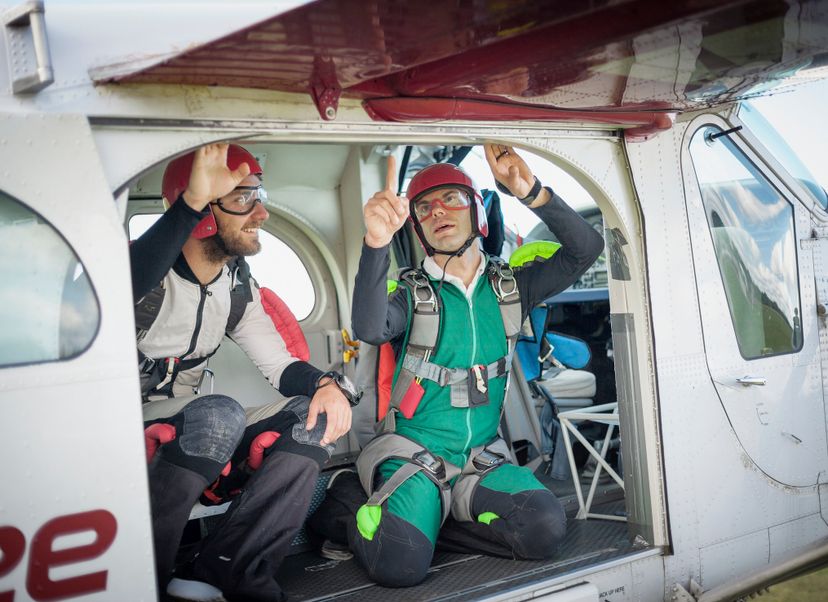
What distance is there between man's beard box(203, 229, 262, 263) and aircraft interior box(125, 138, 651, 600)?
0.73 meters

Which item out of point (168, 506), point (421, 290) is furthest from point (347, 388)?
point (168, 506)

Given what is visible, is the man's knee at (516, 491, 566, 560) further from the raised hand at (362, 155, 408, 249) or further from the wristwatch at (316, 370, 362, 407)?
the raised hand at (362, 155, 408, 249)

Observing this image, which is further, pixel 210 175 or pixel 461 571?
pixel 461 571

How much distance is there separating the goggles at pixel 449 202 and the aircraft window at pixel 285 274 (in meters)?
1.63

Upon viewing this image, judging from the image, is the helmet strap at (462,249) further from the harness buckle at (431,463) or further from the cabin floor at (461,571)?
the cabin floor at (461,571)

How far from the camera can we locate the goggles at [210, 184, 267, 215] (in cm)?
301

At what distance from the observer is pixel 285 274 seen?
15.9 feet

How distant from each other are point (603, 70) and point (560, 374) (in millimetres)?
3019

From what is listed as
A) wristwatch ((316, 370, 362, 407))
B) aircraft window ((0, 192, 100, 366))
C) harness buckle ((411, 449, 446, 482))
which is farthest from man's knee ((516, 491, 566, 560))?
aircraft window ((0, 192, 100, 366))

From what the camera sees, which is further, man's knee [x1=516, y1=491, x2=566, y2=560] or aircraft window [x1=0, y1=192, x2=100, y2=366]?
man's knee [x1=516, y1=491, x2=566, y2=560]

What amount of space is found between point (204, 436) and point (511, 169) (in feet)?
5.22

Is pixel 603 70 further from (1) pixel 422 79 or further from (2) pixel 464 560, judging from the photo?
(2) pixel 464 560

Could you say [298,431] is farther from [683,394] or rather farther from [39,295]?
[683,394]

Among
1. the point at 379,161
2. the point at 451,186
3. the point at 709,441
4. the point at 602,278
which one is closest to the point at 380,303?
the point at 451,186
